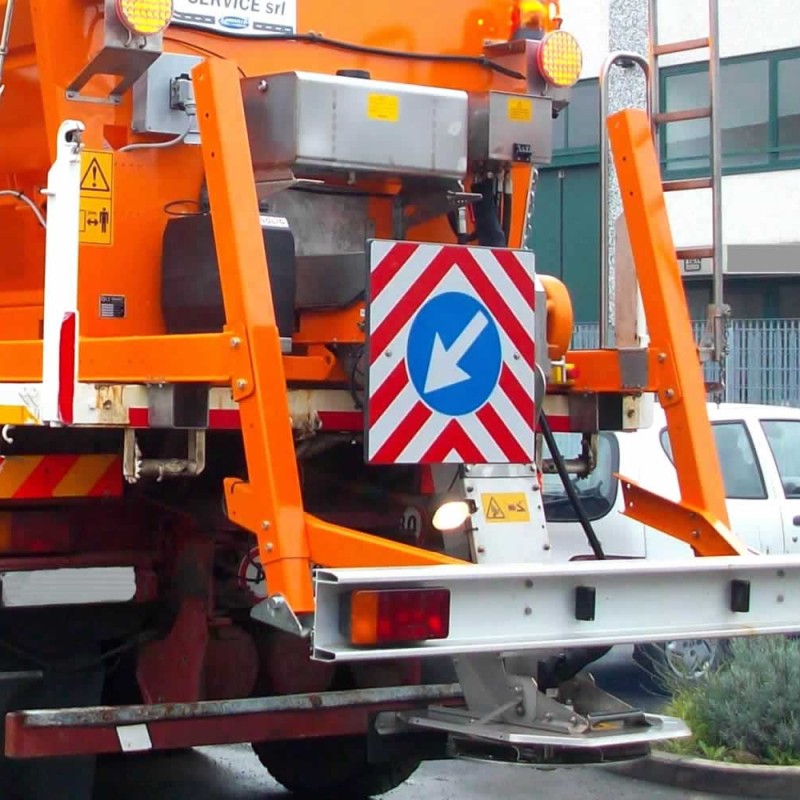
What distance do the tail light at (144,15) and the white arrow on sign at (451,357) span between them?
4.00ft

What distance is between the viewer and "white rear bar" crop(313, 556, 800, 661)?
379 centimetres

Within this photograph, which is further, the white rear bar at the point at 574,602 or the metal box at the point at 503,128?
the metal box at the point at 503,128

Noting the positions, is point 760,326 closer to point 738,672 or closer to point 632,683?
point 632,683

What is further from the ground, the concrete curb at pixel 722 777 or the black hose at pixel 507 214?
the black hose at pixel 507 214

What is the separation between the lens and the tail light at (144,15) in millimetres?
4508

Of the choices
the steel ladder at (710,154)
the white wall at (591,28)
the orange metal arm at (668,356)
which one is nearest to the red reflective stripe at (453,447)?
the orange metal arm at (668,356)

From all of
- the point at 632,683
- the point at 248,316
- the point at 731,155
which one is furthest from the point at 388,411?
the point at 731,155

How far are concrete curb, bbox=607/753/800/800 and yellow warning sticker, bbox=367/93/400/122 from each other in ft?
8.99

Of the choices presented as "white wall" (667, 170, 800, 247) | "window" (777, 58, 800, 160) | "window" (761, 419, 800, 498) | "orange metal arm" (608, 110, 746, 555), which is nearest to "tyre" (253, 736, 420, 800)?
"orange metal arm" (608, 110, 746, 555)

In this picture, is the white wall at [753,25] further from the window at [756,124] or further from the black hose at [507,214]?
the black hose at [507,214]

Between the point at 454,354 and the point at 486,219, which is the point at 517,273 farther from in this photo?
the point at 486,219

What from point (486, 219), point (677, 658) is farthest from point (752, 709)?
point (486, 219)

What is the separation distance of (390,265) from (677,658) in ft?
12.7

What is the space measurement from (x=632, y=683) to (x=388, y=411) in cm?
492
